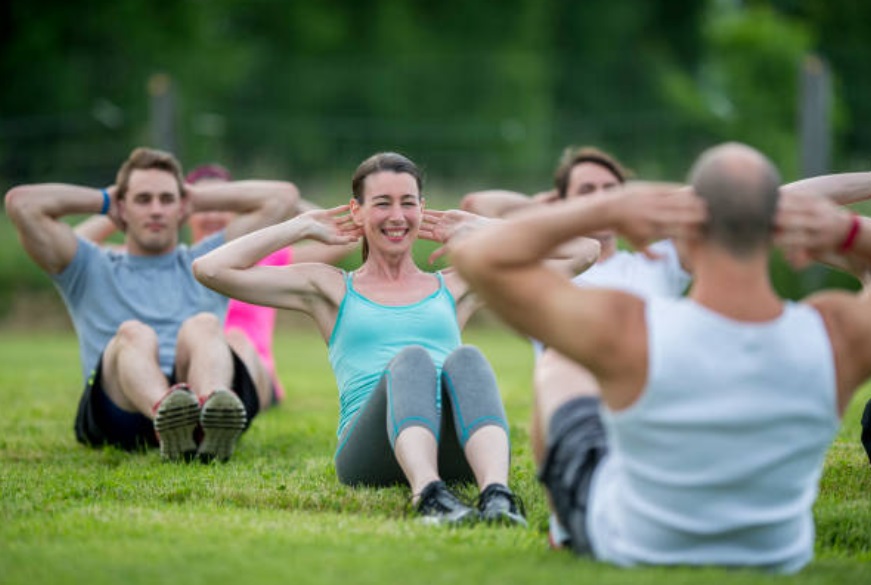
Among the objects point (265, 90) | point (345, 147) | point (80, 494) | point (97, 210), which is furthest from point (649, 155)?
point (80, 494)

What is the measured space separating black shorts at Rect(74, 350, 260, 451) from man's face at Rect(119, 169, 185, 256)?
828 mm

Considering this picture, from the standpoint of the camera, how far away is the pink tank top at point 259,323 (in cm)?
820

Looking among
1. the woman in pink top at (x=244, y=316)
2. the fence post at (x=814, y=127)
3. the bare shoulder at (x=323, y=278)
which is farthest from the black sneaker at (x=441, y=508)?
the fence post at (x=814, y=127)

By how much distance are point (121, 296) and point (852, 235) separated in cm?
428

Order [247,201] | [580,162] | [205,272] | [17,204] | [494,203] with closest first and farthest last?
1. [205,272]
2. [17,204]
3. [247,201]
4. [580,162]
5. [494,203]

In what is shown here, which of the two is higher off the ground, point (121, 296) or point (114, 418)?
point (121, 296)

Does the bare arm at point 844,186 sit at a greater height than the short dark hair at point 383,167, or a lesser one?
lesser

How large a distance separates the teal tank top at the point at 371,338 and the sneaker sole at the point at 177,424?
0.76m

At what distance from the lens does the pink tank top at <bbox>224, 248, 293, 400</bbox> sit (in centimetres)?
820

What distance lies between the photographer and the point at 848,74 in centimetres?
2588

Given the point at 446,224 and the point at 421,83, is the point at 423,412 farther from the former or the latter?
the point at 421,83

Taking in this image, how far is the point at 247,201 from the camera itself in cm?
692

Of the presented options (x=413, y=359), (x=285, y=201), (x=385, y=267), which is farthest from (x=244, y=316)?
(x=413, y=359)

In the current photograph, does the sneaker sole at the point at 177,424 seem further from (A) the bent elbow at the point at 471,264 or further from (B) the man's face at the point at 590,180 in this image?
(B) the man's face at the point at 590,180
